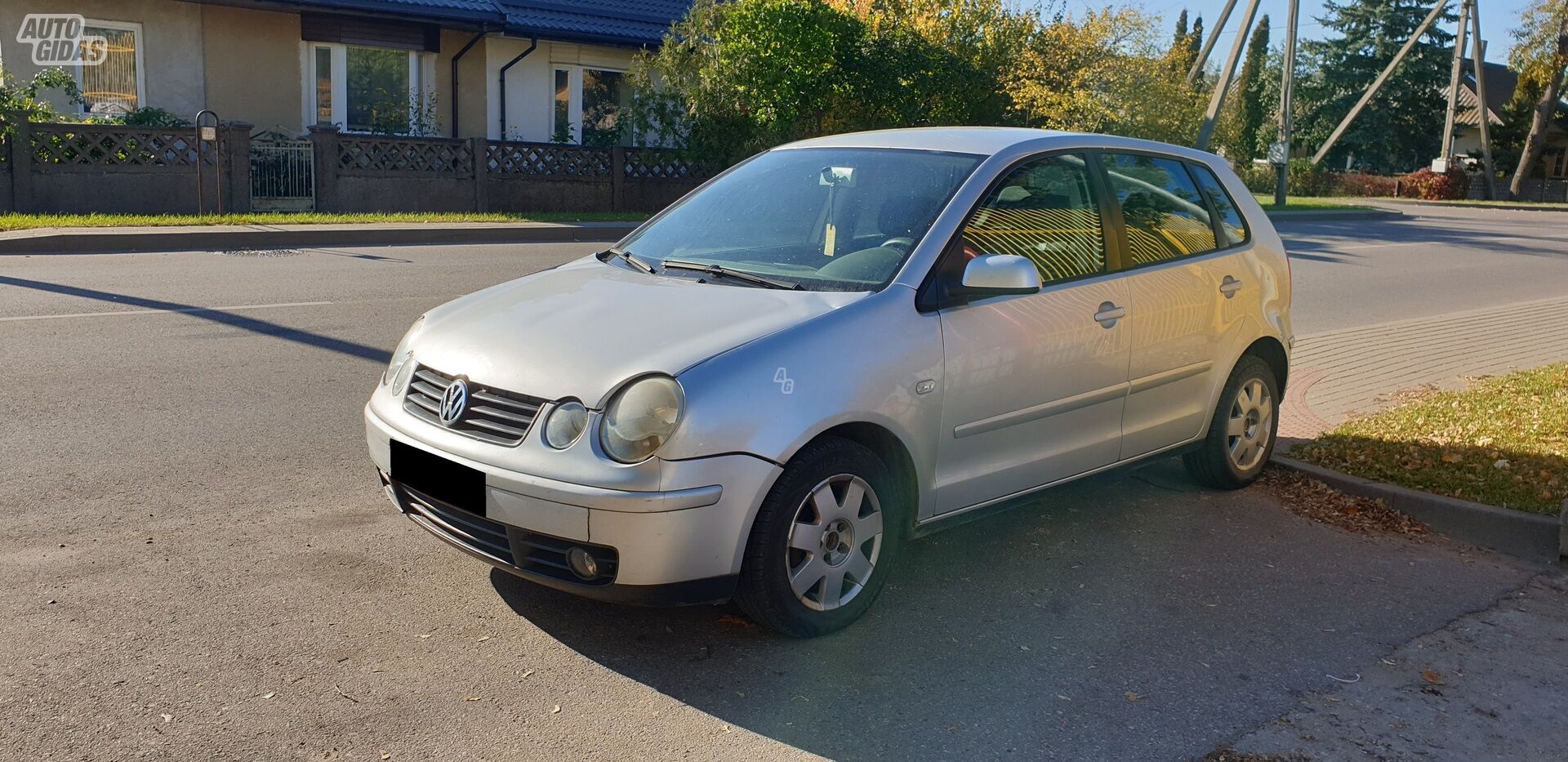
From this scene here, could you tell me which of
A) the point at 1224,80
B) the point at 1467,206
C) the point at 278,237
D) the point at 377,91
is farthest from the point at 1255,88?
the point at 278,237

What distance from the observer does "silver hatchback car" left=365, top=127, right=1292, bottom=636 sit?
373cm

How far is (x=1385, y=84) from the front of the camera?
53.2m

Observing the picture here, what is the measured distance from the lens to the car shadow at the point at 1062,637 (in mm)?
3627

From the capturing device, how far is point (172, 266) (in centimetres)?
1256

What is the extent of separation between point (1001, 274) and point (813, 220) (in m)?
0.89

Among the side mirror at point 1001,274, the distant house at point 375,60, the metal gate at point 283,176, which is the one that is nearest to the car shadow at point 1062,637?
the side mirror at point 1001,274

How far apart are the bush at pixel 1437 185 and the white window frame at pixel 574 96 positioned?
3485cm

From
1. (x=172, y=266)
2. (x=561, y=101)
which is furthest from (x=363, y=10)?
(x=172, y=266)

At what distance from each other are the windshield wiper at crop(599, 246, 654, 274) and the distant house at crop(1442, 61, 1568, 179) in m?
59.5

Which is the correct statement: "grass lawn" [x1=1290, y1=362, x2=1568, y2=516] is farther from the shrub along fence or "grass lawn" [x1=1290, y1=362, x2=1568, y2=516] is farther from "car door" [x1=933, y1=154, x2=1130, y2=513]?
the shrub along fence

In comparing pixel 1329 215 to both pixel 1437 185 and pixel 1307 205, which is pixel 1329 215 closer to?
pixel 1307 205

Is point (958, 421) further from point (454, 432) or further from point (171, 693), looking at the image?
point (171, 693)

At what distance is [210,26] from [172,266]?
1114cm

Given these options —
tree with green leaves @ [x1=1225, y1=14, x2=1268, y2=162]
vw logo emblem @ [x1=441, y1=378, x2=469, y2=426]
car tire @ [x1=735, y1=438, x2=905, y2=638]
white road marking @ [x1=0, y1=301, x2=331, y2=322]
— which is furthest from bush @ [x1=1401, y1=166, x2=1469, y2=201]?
vw logo emblem @ [x1=441, y1=378, x2=469, y2=426]
